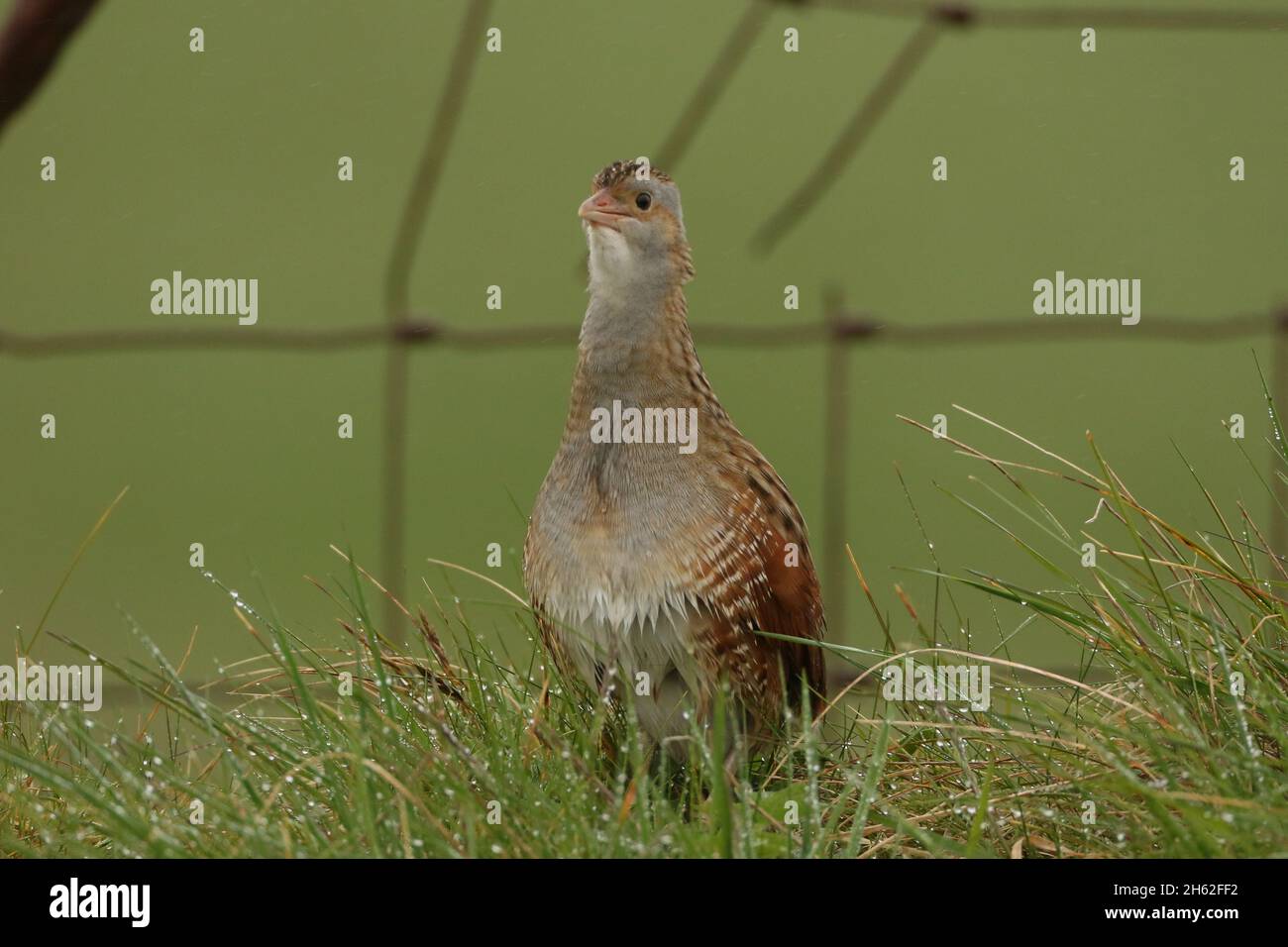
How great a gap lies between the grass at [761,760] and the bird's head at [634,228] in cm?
99

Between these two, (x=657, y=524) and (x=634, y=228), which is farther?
(x=634, y=228)

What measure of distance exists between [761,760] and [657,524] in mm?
640

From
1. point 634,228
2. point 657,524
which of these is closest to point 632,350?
point 634,228

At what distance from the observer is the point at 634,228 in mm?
4141

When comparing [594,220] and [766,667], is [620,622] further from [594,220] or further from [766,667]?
[594,220]

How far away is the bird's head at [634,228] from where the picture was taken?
4.11 meters

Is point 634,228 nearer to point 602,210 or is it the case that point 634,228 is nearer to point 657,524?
point 602,210

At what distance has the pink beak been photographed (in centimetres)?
407

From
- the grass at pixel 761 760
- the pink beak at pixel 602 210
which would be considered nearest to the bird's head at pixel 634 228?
the pink beak at pixel 602 210

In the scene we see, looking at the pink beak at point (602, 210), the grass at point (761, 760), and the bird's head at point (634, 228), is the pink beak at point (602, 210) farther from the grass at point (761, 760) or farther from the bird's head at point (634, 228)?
the grass at point (761, 760)

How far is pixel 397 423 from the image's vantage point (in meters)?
4.62

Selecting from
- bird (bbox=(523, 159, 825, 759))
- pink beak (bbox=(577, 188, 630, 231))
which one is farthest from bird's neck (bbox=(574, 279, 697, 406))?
pink beak (bbox=(577, 188, 630, 231))

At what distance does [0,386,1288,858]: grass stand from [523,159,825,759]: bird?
17 centimetres
